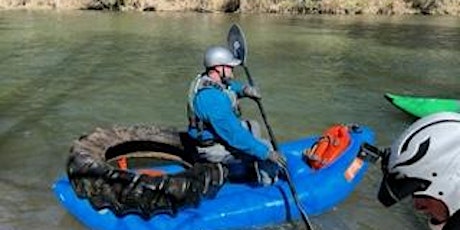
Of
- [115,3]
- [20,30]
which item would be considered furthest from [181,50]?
[115,3]

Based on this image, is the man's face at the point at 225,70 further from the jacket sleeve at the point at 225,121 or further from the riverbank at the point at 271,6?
the riverbank at the point at 271,6

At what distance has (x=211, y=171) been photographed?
19.1ft

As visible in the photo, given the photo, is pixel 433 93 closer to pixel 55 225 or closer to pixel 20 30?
pixel 55 225

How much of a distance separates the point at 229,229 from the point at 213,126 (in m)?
0.92

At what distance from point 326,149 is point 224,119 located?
1.43 m

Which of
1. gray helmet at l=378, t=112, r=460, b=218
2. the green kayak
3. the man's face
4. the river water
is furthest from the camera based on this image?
the green kayak

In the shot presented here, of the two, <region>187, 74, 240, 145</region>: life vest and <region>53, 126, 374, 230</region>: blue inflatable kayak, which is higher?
<region>187, 74, 240, 145</region>: life vest

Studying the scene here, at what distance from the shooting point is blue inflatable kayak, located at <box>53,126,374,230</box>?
18.5ft

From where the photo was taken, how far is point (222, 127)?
5727 mm

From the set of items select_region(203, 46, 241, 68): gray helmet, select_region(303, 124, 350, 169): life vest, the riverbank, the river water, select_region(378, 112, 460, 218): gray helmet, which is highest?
select_region(378, 112, 460, 218): gray helmet

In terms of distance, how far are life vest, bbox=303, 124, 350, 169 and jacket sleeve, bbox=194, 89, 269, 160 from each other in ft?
3.18

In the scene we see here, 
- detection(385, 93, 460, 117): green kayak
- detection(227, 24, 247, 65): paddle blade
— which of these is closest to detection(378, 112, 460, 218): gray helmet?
detection(227, 24, 247, 65): paddle blade

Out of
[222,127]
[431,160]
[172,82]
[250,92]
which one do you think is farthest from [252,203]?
[172,82]

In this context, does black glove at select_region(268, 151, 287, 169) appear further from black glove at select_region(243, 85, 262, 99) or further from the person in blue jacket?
black glove at select_region(243, 85, 262, 99)
